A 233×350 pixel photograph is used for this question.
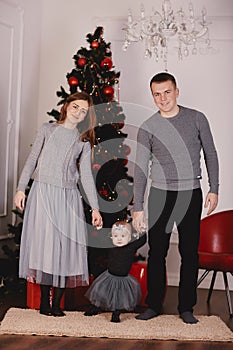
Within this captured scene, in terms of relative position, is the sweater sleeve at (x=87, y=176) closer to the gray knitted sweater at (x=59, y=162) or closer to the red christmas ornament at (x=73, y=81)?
the gray knitted sweater at (x=59, y=162)

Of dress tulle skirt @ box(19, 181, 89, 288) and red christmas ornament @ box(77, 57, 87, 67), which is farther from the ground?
red christmas ornament @ box(77, 57, 87, 67)

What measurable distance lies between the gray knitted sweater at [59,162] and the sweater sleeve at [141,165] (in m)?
0.29

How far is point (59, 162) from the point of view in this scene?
177 inches

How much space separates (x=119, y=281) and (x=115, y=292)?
0.25 feet

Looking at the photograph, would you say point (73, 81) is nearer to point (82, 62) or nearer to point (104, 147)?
point (82, 62)

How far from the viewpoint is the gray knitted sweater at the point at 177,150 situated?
14.3ft

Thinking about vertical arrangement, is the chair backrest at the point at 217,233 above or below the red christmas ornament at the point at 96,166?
below

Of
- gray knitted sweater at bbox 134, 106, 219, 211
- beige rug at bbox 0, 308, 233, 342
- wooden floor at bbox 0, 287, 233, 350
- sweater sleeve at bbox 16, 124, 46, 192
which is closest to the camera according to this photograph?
wooden floor at bbox 0, 287, 233, 350

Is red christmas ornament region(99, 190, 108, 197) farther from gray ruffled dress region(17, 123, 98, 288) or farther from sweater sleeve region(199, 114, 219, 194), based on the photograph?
sweater sleeve region(199, 114, 219, 194)

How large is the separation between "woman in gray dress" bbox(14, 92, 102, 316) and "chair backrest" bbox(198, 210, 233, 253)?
143 centimetres

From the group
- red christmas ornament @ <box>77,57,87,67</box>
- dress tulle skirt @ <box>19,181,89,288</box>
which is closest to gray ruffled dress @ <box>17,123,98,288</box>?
dress tulle skirt @ <box>19,181,89,288</box>

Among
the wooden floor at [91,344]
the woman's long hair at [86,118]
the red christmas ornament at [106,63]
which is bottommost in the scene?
the wooden floor at [91,344]

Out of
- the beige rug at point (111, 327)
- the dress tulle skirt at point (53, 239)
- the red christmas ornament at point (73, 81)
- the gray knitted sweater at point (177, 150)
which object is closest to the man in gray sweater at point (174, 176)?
the gray knitted sweater at point (177, 150)

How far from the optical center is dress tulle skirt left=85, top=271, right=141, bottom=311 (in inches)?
173
